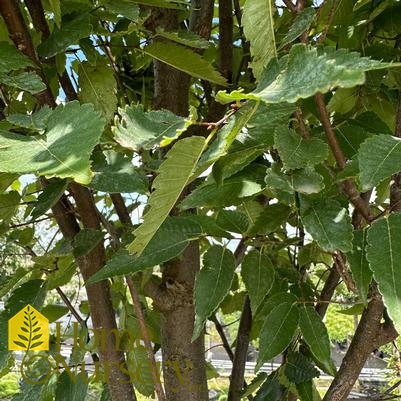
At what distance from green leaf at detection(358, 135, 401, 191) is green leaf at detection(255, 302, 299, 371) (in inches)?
6.5

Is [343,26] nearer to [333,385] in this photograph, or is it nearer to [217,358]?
[333,385]

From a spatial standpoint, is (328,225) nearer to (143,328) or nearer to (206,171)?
(206,171)

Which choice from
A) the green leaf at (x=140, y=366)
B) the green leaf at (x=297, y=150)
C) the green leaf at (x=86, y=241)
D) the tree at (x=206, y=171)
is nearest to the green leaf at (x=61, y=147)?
the tree at (x=206, y=171)

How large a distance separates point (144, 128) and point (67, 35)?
0.50 feet

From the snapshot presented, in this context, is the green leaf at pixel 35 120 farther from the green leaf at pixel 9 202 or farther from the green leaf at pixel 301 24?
the green leaf at pixel 9 202

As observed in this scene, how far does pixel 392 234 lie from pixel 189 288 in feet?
0.91

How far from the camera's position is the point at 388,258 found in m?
0.29

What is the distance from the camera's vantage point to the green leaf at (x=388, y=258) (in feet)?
0.90

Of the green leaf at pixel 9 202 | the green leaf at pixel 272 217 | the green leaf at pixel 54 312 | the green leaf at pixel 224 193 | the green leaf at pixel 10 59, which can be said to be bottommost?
the green leaf at pixel 54 312

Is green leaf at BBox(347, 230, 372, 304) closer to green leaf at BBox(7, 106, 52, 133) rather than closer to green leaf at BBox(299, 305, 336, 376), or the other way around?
green leaf at BBox(299, 305, 336, 376)

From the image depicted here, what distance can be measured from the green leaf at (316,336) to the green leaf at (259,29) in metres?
0.21

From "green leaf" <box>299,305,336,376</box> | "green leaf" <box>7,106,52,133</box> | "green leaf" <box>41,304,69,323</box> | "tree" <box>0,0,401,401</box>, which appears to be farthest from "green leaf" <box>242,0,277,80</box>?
"green leaf" <box>41,304,69,323</box>

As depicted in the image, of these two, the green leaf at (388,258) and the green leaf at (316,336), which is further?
the green leaf at (316,336)

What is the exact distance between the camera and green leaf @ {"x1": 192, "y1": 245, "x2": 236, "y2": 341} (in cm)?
36
